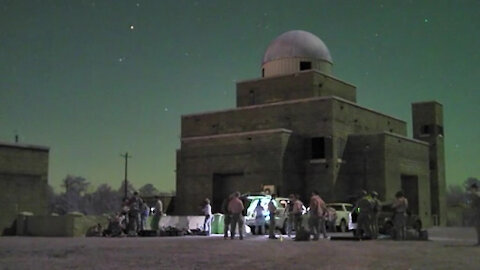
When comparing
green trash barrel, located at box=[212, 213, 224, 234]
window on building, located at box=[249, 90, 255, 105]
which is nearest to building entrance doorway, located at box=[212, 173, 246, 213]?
window on building, located at box=[249, 90, 255, 105]

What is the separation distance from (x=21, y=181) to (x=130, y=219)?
8135 millimetres

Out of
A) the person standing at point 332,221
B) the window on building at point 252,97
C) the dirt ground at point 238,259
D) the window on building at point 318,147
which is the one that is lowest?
the dirt ground at point 238,259

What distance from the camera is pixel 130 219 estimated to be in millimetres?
26453

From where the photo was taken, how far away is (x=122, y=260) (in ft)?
40.8

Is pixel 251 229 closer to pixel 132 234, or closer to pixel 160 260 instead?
pixel 132 234

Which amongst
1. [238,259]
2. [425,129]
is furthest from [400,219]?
[425,129]

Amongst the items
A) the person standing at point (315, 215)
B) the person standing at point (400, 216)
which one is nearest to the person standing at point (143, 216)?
the person standing at point (315, 215)

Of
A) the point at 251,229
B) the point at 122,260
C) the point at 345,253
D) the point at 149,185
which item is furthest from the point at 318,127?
the point at 149,185

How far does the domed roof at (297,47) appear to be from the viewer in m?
52.6

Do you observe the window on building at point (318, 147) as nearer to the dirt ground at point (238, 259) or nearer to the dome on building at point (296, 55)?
the dome on building at point (296, 55)

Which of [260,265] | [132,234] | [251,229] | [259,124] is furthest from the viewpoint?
[259,124]

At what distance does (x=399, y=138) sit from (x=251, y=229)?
23105 mm

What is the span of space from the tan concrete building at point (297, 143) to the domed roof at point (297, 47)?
0.09m

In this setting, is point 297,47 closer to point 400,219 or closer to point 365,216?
point 365,216
